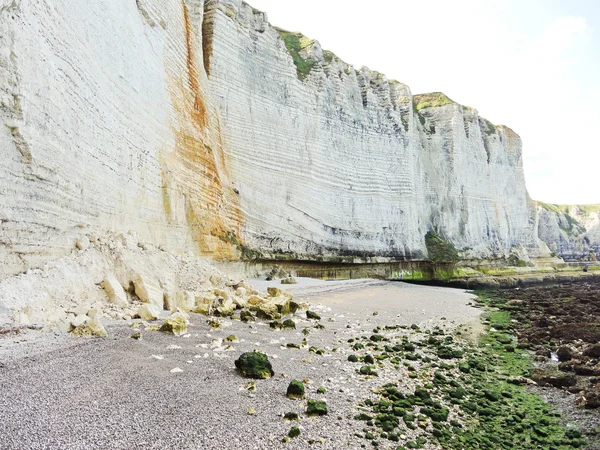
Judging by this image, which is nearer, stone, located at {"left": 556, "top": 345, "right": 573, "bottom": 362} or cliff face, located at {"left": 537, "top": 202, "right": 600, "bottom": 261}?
stone, located at {"left": 556, "top": 345, "right": 573, "bottom": 362}

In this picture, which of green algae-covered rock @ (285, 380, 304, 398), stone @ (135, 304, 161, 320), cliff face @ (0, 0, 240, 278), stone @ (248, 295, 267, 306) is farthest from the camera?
stone @ (248, 295, 267, 306)

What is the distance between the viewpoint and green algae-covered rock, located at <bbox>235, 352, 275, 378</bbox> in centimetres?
461

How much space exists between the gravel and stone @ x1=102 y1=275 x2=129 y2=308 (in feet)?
3.46

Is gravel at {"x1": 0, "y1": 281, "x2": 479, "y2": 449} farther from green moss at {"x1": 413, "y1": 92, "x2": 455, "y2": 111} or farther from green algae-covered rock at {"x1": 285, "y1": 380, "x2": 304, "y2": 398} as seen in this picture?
green moss at {"x1": 413, "y1": 92, "x2": 455, "y2": 111}

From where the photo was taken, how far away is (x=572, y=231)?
73625 mm

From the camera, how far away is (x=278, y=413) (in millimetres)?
3836

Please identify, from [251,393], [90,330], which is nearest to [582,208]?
[251,393]

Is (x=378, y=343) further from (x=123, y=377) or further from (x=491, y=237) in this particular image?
(x=491, y=237)

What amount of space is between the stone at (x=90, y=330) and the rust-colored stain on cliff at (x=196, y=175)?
22.0ft

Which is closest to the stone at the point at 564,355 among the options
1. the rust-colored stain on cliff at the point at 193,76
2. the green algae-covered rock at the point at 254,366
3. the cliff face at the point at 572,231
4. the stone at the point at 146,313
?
the green algae-covered rock at the point at 254,366

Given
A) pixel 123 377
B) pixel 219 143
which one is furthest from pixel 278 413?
pixel 219 143

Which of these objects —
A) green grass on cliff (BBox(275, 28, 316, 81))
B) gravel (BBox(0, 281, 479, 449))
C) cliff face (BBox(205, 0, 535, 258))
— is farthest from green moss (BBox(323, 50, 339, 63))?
gravel (BBox(0, 281, 479, 449))

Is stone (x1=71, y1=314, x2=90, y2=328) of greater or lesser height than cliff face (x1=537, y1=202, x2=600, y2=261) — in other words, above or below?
below

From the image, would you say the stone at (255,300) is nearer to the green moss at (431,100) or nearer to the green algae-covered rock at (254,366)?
the green algae-covered rock at (254,366)
